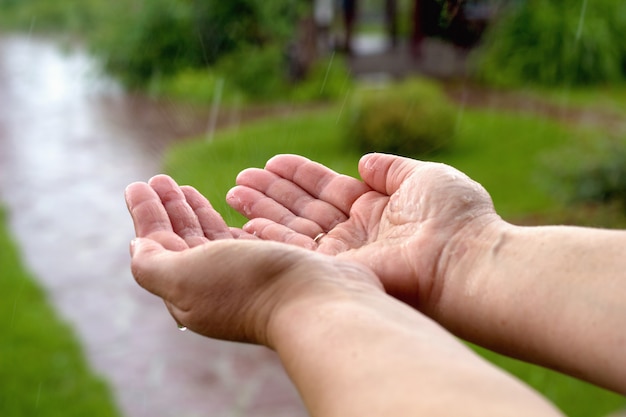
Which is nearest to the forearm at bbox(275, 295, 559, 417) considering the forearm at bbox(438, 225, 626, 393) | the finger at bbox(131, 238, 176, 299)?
the finger at bbox(131, 238, 176, 299)

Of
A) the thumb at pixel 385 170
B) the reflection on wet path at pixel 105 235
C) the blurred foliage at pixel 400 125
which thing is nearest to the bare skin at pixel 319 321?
the thumb at pixel 385 170

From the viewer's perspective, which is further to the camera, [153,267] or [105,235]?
[105,235]

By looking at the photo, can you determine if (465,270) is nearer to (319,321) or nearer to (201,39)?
(319,321)

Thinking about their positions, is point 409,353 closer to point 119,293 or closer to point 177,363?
point 177,363

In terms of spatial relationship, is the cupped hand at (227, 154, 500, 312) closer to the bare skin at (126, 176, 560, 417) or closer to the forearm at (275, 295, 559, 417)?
the bare skin at (126, 176, 560, 417)

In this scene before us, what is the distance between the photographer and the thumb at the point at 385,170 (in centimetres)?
166

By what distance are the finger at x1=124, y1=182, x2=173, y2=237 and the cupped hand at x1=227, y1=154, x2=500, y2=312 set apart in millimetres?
202

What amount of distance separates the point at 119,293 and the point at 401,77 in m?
4.59

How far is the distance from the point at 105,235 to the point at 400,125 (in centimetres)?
223

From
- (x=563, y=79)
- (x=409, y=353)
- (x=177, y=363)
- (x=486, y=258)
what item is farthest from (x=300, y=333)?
(x=563, y=79)

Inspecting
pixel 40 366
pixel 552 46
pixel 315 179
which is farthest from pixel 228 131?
pixel 315 179

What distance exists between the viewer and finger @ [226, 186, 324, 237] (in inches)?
66.0

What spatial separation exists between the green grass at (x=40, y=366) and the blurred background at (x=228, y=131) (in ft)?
0.03

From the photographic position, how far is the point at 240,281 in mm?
1250
